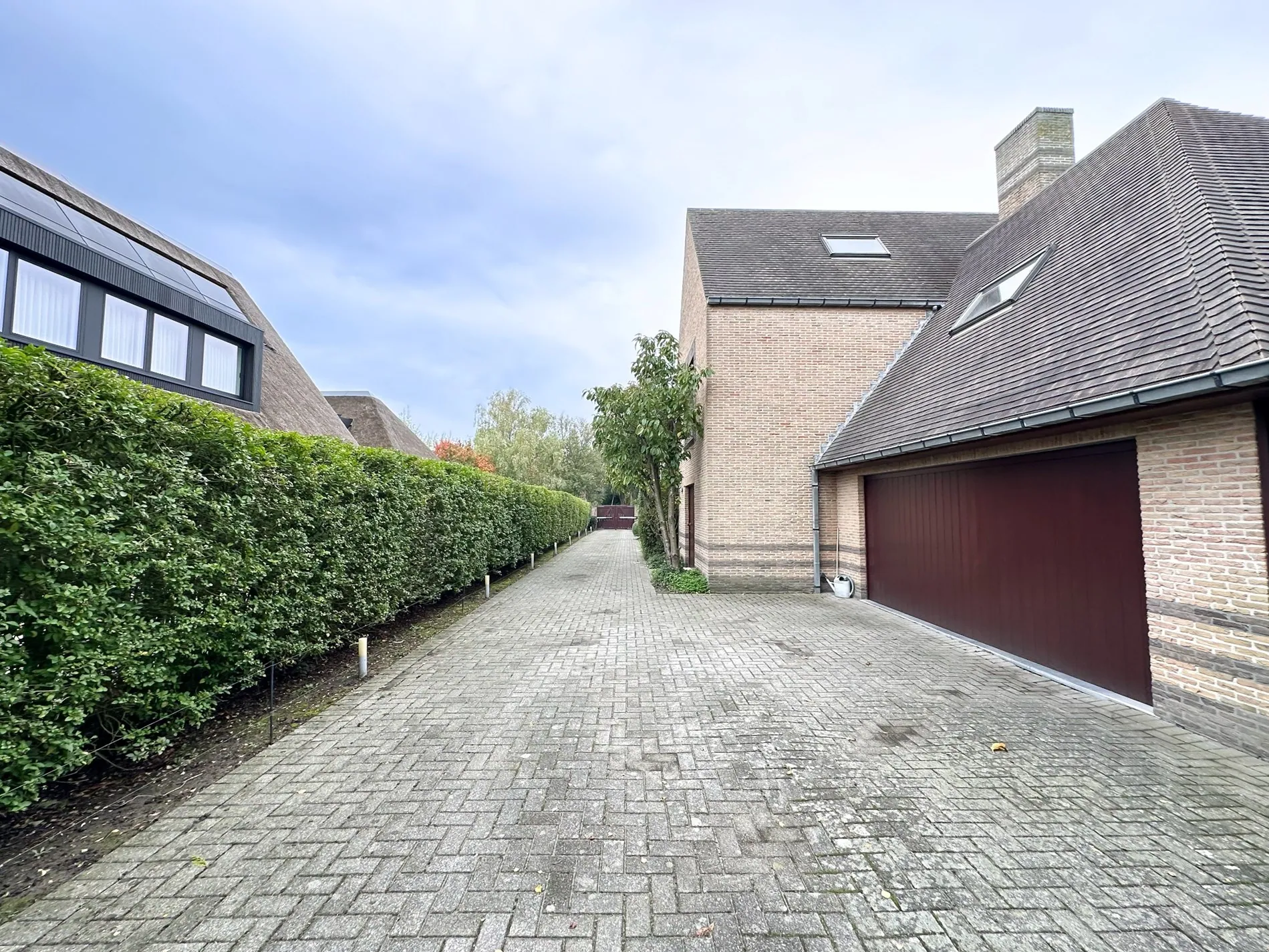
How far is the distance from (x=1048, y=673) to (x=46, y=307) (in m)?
15.0

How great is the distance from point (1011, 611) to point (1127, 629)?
1.20 m

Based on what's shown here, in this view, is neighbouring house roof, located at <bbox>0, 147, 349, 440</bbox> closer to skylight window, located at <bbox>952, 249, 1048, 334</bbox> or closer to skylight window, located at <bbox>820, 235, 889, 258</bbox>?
skylight window, located at <bbox>820, 235, 889, 258</bbox>

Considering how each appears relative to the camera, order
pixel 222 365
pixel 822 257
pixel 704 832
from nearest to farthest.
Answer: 1. pixel 704 832
2. pixel 822 257
3. pixel 222 365

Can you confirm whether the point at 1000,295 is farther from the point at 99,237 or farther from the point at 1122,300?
the point at 99,237

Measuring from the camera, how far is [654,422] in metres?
10.0

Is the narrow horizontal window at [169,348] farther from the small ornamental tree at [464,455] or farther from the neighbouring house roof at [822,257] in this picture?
the small ornamental tree at [464,455]

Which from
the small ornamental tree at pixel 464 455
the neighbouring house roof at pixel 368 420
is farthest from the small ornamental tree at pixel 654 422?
the small ornamental tree at pixel 464 455

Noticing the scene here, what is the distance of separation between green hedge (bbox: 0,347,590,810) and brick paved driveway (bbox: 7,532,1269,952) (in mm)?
743

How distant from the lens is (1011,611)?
549 centimetres

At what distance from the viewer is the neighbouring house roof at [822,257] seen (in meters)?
9.89

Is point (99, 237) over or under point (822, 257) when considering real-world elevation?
under

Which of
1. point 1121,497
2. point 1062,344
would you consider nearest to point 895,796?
point 1121,497

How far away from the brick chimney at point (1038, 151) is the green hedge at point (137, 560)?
1348 cm

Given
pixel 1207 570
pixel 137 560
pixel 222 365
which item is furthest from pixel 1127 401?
pixel 222 365
